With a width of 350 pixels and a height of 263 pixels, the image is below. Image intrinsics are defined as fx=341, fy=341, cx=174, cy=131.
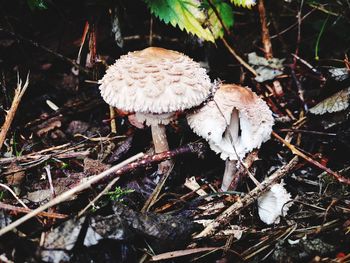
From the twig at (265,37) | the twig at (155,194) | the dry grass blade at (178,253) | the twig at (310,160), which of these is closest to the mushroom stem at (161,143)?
the twig at (155,194)

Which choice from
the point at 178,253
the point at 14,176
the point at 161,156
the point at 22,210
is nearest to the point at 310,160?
the point at 161,156

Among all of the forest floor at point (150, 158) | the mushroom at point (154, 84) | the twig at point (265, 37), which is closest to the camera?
the forest floor at point (150, 158)

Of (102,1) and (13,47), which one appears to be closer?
(102,1)

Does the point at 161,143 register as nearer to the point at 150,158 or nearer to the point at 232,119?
the point at 150,158

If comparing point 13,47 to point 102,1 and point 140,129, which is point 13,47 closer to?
point 102,1

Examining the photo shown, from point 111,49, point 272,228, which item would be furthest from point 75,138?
point 272,228

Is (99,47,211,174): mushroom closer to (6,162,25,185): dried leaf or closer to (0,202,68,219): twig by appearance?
(0,202,68,219): twig

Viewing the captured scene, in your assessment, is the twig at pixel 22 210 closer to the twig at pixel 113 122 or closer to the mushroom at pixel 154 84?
the mushroom at pixel 154 84
